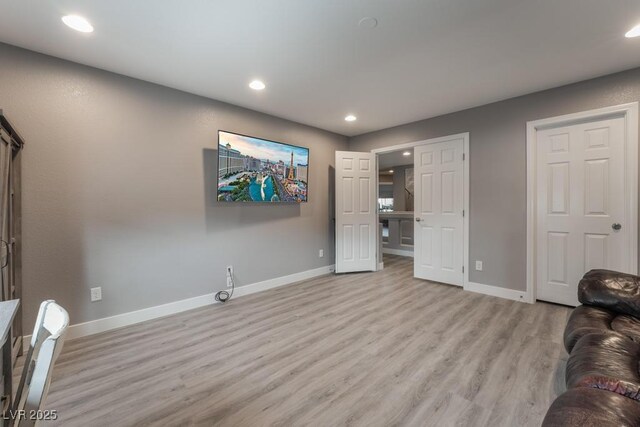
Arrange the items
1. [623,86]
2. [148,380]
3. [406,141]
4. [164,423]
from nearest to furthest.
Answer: [164,423] < [148,380] < [623,86] < [406,141]

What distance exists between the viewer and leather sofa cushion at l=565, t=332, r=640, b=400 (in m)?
0.98

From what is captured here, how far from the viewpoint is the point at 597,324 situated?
168cm

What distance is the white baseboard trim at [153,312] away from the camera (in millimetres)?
2473

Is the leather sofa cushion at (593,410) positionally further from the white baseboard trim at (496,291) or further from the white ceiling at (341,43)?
the white baseboard trim at (496,291)

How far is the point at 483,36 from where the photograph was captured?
214 centimetres

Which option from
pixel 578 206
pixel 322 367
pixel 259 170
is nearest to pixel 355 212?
pixel 259 170

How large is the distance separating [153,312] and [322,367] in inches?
76.4

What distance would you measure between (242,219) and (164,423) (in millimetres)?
2350

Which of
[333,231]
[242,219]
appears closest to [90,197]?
[242,219]

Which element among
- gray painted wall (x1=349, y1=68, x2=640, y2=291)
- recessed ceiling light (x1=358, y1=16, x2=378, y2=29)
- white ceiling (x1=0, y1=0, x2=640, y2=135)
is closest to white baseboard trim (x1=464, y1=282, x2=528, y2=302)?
gray painted wall (x1=349, y1=68, x2=640, y2=291)

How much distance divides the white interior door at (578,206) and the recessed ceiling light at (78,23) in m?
4.44

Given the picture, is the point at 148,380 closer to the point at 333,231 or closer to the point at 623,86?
the point at 333,231

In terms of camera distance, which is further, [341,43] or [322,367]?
[341,43]

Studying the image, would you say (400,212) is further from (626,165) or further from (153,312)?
(153,312)
